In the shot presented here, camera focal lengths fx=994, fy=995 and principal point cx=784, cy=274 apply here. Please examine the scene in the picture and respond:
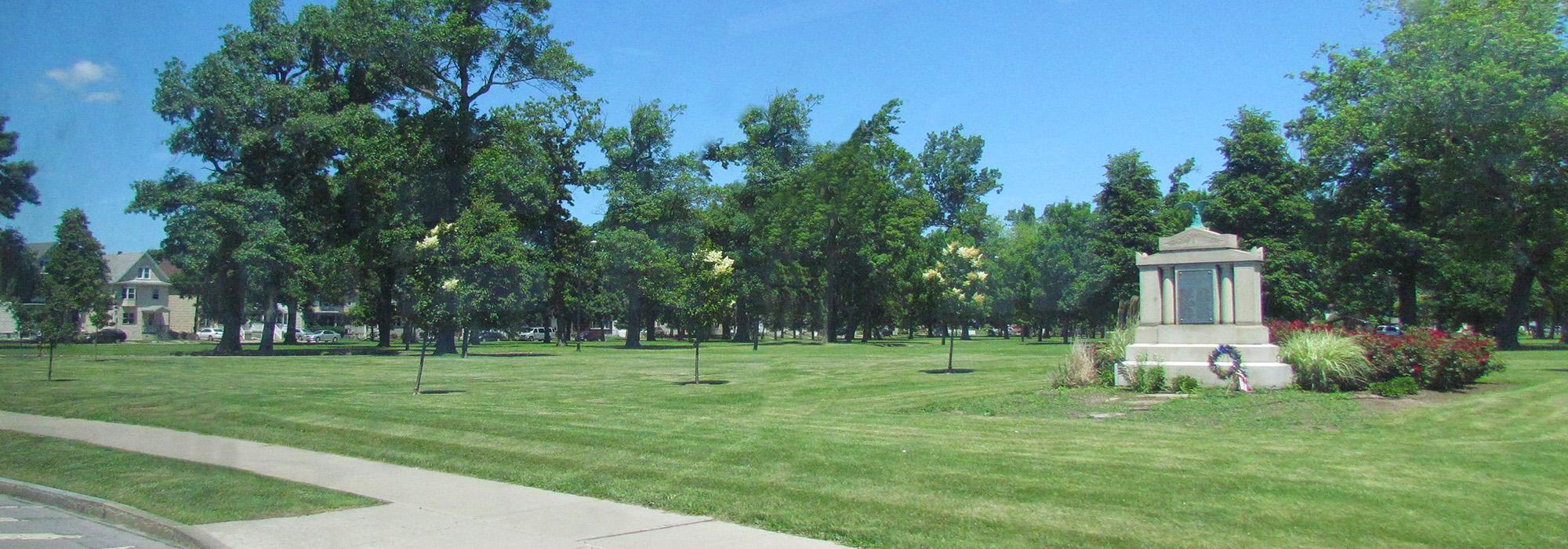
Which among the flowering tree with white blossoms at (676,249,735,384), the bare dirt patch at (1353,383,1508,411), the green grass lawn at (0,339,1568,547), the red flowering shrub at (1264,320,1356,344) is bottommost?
the green grass lawn at (0,339,1568,547)

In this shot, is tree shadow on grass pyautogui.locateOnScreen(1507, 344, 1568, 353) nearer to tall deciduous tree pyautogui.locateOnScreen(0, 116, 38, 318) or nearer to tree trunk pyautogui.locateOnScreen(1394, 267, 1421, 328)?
tree trunk pyautogui.locateOnScreen(1394, 267, 1421, 328)

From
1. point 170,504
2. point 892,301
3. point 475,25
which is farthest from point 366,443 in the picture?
point 892,301

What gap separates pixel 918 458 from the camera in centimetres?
1044

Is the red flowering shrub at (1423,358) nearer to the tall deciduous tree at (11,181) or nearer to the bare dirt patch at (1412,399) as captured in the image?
the bare dirt patch at (1412,399)

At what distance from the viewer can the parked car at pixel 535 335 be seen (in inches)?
3405

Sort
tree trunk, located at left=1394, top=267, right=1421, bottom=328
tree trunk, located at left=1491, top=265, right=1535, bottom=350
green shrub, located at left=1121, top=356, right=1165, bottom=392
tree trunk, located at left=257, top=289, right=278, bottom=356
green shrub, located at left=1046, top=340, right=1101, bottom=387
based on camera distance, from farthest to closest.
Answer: tree trunk, located at left=257, top=289, right=278, bottom=356 < tree trunk, located at left=1394, top=267, right=1421, bottom=328 < tree trunk, located at left=1491, top=265, right=1535, bottom=350 < green shrub, located at left=1046, top=340, right=1101, bottom=387 < green shrub, located at left=1121, top=356, right=1165, bottom=392

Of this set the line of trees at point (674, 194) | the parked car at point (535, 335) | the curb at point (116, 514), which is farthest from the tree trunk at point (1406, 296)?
the parked car at point (535, 335)

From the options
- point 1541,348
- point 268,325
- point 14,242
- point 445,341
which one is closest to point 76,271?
point 14,242

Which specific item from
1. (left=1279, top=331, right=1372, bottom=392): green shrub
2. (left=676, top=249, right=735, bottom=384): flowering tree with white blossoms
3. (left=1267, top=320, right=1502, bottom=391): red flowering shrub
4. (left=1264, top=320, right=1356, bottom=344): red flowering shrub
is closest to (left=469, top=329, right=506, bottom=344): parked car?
(left=676, top=249, right=735, bottom=384): flowering tree with white blossoms

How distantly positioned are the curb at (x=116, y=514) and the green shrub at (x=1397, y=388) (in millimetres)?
16918

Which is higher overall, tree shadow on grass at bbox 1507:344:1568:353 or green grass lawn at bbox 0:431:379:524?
tree shadow on grass at bbox 1507:344:1568:353

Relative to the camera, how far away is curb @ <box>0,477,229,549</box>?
8.23 metres

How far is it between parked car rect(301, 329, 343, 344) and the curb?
7735cm

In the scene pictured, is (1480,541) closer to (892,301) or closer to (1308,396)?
(1308,396)
